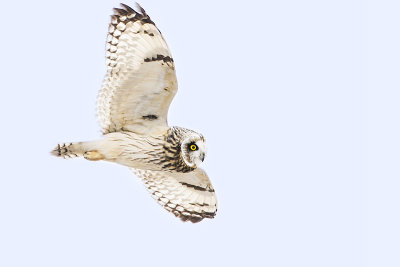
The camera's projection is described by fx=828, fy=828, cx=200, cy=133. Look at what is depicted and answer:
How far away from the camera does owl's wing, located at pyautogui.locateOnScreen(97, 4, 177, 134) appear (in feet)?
23.4

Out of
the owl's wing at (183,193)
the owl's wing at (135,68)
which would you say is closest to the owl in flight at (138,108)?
the owl's wing at (135,68)

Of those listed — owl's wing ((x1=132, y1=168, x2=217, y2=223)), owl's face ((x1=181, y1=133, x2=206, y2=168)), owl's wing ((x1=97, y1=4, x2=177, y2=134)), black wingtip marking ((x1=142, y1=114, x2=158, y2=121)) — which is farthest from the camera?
owl's wing ((x1=132, y1=168, x2=217, y2=223))

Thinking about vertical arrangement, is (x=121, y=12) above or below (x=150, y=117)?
above

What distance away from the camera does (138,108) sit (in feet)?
24.5

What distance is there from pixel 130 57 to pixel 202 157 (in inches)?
42.6

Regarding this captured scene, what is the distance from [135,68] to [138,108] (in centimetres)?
43

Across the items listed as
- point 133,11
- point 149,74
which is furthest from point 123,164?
point 133,11

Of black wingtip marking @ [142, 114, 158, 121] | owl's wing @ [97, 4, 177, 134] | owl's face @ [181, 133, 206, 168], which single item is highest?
owl's wing @ [97, 4, 177, 134]

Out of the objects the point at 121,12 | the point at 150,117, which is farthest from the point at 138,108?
the point at 121,12

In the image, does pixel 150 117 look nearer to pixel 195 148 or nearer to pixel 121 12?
pixel 195 148

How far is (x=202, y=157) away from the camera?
7328 mm

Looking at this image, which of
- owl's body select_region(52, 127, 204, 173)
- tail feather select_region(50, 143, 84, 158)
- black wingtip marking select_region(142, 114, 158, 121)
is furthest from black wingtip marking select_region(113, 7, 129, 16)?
tail feather select_region(50, 143, 84, 158)

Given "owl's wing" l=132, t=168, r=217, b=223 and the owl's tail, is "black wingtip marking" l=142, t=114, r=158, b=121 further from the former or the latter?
"owl's wing" l=132, t=168, r=217, b=223

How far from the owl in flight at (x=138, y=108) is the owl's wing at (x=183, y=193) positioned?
0.49 meters
